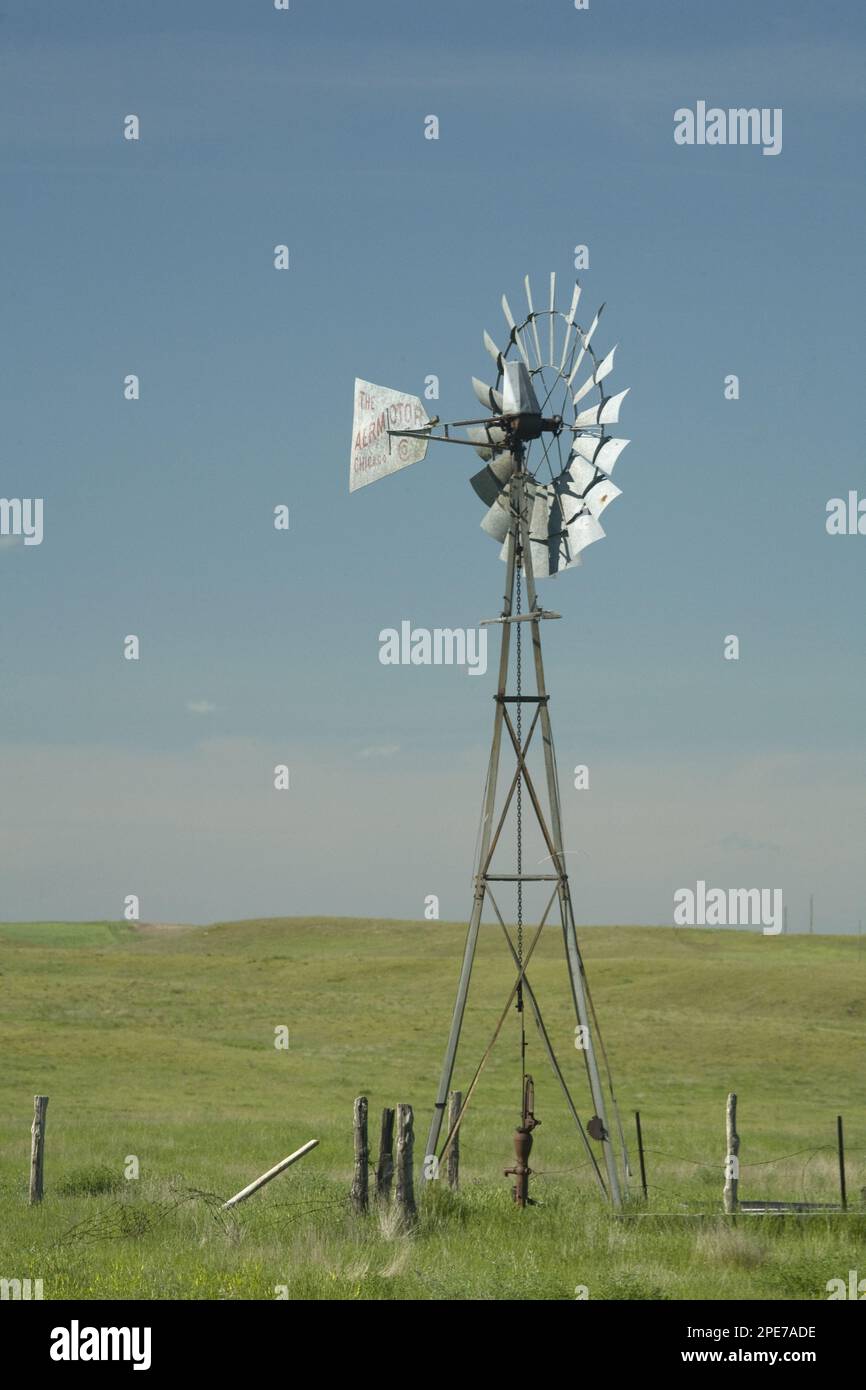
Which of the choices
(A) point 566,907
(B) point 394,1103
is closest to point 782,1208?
(A) point 566,907

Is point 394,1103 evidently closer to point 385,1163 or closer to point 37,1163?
point 37,1163

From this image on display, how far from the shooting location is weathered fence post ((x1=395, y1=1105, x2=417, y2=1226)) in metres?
15.0

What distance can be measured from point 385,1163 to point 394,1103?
17190mm

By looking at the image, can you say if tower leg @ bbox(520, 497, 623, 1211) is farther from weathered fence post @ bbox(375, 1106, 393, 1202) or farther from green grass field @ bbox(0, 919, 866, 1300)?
weathered fence post @ bbox(375, 1106, 393, 1202)

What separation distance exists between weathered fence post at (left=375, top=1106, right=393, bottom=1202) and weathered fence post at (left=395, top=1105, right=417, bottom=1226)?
378mm


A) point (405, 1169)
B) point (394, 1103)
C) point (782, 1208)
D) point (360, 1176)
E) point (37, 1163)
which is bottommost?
point (394, 1103)

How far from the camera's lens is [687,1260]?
46.7 ft

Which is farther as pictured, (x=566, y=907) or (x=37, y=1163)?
(x=37, y=1163)

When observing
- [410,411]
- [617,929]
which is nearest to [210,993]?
[617,929]

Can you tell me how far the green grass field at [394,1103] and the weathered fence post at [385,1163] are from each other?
1.39 feet

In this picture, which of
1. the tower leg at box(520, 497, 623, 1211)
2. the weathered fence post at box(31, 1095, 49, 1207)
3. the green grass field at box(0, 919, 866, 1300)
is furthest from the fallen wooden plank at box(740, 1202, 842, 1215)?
the weathered fence post at box(31, 1095, 49, 1207)

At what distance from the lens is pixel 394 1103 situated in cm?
3266
